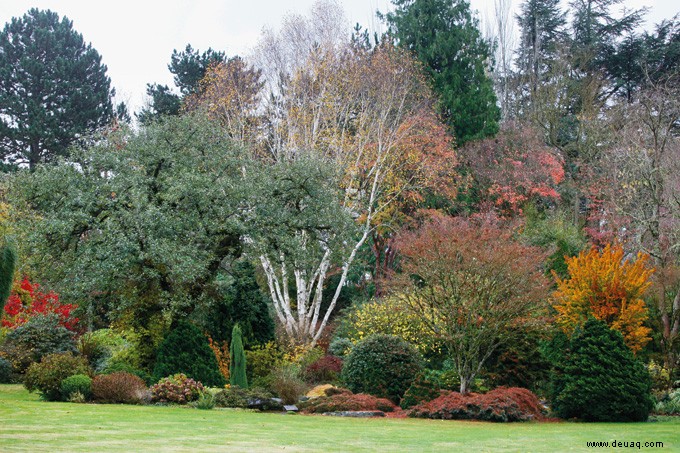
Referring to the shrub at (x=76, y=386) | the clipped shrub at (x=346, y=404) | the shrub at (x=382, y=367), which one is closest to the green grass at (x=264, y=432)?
the clipped shrub at (x=346, y=404)

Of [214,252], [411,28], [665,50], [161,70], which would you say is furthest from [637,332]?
[161,70]

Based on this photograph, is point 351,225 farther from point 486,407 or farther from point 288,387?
point 486,407

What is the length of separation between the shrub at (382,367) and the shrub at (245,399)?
2.15 meters

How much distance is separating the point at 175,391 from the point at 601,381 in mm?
8862

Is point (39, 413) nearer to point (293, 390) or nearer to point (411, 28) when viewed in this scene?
point (293, 390)

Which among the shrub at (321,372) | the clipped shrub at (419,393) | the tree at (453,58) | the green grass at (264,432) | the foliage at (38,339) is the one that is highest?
the tree at (453,58)

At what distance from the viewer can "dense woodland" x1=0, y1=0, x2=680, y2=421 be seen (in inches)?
649

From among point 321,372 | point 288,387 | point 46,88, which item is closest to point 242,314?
point 321,372

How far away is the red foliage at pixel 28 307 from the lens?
76.1 ft

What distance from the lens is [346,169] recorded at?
996 inches

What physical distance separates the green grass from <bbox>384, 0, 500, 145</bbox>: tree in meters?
19.1

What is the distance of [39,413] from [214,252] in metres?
7.65

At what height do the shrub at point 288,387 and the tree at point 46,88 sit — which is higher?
the tree at point 46,88

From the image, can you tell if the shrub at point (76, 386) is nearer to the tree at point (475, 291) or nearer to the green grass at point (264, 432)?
the green grass at point (264, 432)
